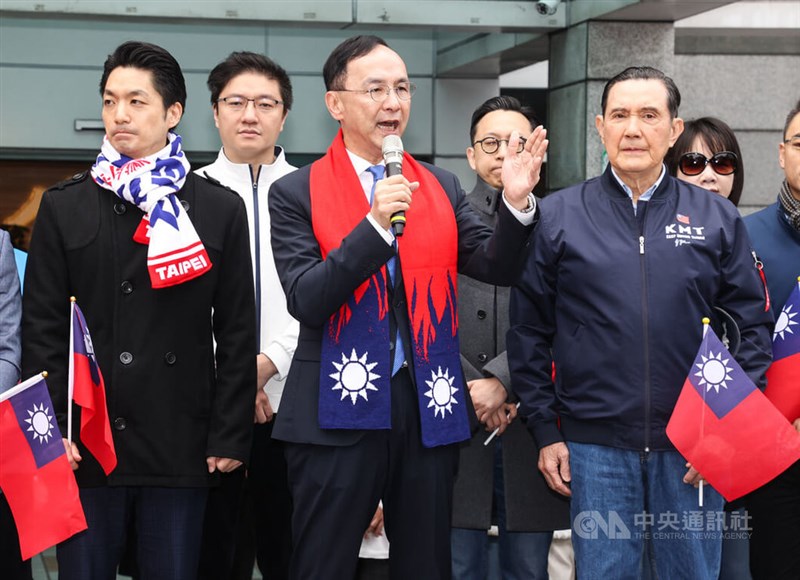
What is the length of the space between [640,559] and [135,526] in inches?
67.4

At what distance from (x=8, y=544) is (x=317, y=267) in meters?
1.71

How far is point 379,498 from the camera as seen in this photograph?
3689 mm

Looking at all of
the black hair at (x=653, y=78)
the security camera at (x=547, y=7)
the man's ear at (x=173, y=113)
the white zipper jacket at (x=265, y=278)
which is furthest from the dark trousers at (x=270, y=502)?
the security camera at (x=547, y=7)

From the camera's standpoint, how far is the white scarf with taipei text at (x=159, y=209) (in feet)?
12.2

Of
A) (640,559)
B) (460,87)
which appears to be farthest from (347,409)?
(460,87)

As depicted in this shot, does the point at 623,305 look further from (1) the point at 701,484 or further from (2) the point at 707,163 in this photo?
(2) the point at 707,163

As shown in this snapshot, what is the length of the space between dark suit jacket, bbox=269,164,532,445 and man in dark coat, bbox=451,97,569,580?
906mm

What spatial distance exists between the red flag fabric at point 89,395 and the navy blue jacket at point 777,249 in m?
2.48

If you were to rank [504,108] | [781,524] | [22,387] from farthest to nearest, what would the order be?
[504,108]
[781,524]
[22,387]

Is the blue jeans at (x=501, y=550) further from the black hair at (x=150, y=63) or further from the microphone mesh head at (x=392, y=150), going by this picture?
the black hair at (x=150, y=63)

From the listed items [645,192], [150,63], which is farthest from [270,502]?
[645,192]

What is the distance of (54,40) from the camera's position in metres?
12.0

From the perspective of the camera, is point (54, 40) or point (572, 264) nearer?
point (572, 264)

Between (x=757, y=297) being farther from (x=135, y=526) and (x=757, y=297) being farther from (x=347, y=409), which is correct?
(x=135, y=526)
